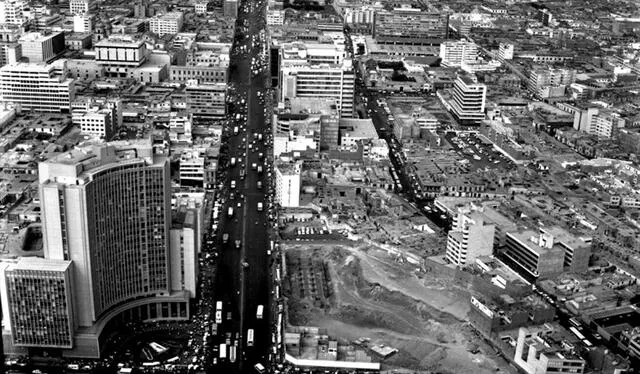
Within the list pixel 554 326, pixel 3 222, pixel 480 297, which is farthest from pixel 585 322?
pixel 3 222

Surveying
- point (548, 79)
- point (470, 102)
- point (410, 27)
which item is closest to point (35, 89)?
point (470, 102)

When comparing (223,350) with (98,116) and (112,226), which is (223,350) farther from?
(98,116)

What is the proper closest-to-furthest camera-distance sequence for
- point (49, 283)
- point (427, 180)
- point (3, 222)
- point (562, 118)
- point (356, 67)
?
point (49, 283) → point (3, 222) → point (427, 180) → point (562, 118) → point (356, 67)

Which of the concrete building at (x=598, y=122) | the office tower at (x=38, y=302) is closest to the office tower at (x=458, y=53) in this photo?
the concrete building at (x=598, y=122)

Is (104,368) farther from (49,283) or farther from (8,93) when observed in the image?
(8,93)

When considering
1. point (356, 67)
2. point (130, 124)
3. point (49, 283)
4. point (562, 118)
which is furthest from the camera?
point (356, 67)
